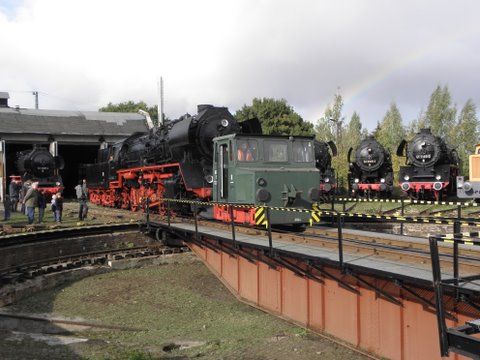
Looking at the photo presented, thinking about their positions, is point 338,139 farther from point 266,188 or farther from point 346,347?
point 346,347

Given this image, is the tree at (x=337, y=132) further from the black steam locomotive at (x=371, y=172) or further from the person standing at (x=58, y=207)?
the person standing at (x=58, y=207)

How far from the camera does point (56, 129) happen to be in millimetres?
36156

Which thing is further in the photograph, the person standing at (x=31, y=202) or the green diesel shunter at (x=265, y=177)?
the person standing at (x=31, y=202)

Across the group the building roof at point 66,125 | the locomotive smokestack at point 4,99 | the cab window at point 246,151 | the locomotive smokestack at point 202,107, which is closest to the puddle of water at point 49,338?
the cab window at point 246,151

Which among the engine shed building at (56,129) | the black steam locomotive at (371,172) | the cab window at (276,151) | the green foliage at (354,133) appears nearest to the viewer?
the cab window at (276,151)

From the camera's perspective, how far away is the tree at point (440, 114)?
42906mm

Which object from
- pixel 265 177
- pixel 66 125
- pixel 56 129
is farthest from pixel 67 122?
pixel 265 177

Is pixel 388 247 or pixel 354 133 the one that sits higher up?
pixel 354 133

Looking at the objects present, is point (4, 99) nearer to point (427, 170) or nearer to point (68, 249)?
point (68, 249)

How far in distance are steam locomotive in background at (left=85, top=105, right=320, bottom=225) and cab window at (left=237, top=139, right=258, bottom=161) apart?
1cm

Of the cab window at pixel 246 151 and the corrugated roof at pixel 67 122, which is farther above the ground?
the corrugated roof at pixel 67 122

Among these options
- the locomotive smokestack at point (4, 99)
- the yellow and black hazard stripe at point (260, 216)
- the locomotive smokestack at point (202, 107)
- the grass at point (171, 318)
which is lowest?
the grass at point (171, 318)

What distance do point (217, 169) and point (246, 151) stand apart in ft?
4.42

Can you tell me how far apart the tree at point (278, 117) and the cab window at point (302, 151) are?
33.1 m
